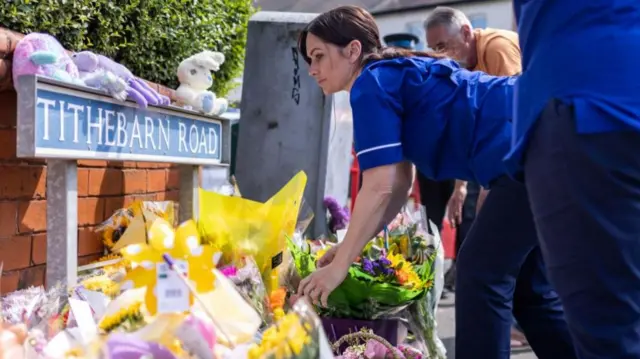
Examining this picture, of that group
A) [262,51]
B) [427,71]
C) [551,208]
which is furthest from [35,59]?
[262,51]

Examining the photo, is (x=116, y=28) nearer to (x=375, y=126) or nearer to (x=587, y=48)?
(x=375, y=126)

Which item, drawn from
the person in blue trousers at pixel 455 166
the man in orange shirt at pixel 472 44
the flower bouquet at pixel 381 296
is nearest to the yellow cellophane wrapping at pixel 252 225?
the flower bouquet at pixel 381 296

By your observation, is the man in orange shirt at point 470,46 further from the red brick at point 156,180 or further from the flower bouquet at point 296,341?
the flower bouquet at point 296,341

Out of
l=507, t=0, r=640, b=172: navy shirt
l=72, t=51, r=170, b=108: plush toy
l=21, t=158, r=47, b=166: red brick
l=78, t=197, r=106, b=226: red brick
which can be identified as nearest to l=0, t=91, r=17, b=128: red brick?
l=21, t=158, r=47, b=166: red brick

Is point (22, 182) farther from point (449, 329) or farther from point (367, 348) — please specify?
point (449, 329)

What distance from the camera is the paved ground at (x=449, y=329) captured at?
12.0 feet

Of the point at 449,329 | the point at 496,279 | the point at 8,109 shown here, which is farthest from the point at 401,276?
the point at 449,329

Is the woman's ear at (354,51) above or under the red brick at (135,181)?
above

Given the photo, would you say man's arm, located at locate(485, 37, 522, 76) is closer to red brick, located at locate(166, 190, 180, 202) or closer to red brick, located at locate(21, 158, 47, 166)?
red brick, located at locate(166, 190, 180, 202)

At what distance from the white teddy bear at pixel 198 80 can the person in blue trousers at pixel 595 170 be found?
1841 mm

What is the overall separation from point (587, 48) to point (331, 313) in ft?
4.40

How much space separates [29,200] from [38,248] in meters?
0.19

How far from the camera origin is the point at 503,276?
7.05 feet

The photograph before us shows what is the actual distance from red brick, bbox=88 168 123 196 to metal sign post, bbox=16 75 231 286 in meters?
0.34
